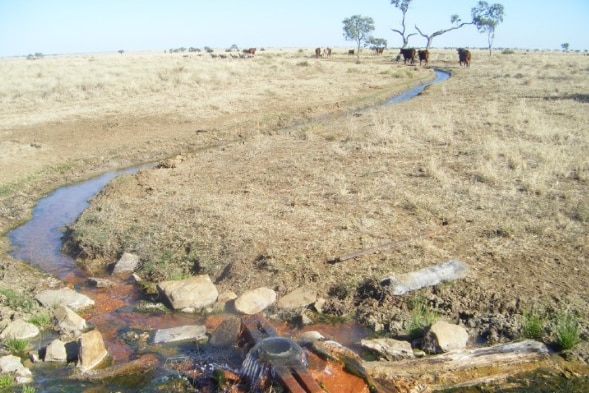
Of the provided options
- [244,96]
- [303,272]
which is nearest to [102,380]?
[303,272]

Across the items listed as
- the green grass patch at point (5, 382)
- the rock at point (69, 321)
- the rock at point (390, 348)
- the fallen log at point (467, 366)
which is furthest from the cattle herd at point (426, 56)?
the green grass patch at point (5, 382)

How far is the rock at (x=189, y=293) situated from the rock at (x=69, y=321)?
103 cm

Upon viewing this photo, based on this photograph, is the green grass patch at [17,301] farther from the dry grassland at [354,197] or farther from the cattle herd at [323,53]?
the cattle herd at [323,53]

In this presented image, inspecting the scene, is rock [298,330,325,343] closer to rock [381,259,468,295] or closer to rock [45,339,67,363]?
rock [381,259,468,295]

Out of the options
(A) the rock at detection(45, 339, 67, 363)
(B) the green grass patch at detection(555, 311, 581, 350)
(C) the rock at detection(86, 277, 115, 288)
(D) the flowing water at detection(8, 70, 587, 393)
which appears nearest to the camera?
(D) the flowing water at detection(8, 70, 587, 393)

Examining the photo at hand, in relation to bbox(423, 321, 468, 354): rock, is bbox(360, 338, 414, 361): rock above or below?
below

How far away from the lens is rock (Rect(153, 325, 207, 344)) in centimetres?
539

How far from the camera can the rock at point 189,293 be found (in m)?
6.16

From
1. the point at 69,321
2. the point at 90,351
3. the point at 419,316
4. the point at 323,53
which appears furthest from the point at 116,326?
the point at 323,53

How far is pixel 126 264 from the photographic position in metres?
7.49

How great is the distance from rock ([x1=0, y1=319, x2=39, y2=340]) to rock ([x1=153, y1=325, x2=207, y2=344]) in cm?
143

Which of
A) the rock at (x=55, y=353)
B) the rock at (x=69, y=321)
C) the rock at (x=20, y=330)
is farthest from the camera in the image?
the rock at (x=69, y=321)

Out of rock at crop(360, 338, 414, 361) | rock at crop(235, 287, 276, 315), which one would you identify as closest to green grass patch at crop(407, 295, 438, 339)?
rock at crop(360, 338, 414, 361)

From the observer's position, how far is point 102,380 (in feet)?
15.6
